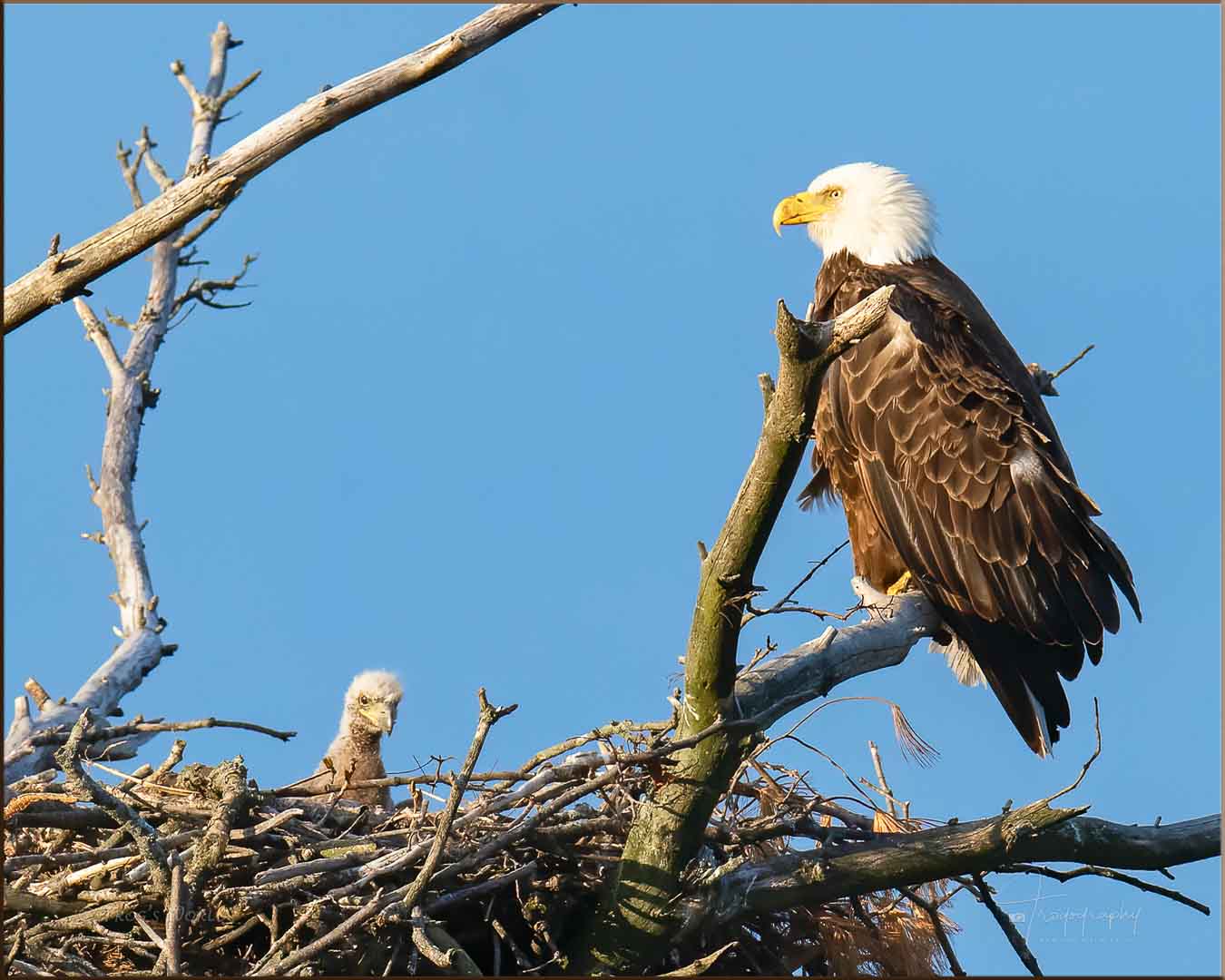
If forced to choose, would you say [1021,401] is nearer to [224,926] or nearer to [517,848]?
[517,848]

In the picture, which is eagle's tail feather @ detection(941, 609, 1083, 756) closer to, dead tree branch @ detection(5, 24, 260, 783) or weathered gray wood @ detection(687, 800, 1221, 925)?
weathered gray wood @ detection(687, 800, 1221, 925)

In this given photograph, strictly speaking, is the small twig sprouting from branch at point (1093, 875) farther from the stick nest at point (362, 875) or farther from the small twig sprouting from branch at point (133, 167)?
the small twig sprouting from branch at point (133, 167)

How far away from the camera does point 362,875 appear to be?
3.89 meters

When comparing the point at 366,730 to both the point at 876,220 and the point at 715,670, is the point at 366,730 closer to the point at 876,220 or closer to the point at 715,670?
the point at 715,670

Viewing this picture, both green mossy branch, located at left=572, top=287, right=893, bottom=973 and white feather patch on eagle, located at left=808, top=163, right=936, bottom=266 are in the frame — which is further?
white feather patch on eagle, located at left=808, top=163, right=936, bottom=266

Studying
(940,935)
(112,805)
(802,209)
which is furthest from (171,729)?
(802,209)

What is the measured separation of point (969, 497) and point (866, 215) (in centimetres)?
166

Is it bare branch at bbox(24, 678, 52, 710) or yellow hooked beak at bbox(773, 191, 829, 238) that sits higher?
yellow hooked beak at bbox(773, 191, 829, 238)

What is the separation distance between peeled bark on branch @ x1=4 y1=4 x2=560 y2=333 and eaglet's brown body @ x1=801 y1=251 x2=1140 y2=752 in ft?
7.78

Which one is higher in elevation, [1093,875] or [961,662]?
[961,662]

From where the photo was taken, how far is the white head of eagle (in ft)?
22.4

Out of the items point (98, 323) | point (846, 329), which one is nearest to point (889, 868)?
point (846, 329)

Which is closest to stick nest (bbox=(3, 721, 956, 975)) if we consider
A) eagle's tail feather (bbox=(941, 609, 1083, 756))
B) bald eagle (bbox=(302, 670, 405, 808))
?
bald eagle (bbox=(302, 670, 405, 808))

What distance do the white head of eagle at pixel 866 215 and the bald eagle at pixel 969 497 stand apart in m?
0.29
